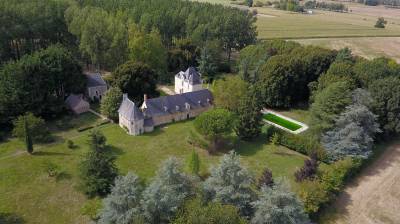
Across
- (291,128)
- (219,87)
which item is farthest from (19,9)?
(291,128)

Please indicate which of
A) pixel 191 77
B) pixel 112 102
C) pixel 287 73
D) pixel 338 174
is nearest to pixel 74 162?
pixel 112 102

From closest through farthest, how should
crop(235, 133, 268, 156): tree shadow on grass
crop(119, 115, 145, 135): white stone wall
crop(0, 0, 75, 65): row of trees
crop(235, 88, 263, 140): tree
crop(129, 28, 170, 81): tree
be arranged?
crop(235, 133, 268, 156): tree shadow on grass, crop(235, 88, 263, 140): tree, crop(119, 115, 145, 135): white stone wall, crop(0, 0, 75, 65): row of trees, crop(129, 28, 170, 81): tree

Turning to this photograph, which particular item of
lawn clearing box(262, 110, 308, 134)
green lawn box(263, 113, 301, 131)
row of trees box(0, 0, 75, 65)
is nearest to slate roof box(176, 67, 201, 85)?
lawn clearing box(262, 110, 308, 134)

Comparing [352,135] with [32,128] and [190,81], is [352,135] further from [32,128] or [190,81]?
[32,128]

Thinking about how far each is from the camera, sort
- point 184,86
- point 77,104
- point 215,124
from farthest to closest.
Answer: point 184,86 < point 77,104 < point 215,124

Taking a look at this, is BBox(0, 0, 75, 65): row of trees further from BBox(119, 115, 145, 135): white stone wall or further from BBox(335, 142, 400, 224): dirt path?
BBox(335, 142, 400, 224): dirt path

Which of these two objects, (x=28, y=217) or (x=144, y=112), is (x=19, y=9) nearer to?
(x=144, y=112)
